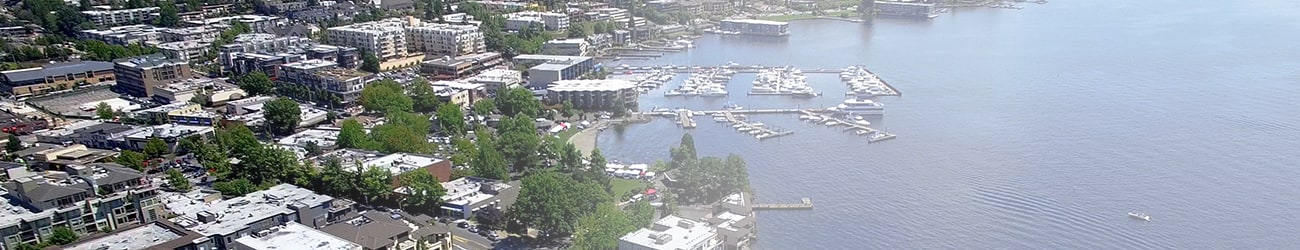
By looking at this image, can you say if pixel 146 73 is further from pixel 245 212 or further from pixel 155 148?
pixel 245 212

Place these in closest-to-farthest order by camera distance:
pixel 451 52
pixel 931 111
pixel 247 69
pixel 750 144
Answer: pixel 750 144
pixel 931 111
pixel 247 69
pixel 451 52

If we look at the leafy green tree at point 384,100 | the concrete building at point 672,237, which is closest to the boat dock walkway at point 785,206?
the concrete building at point 672,237

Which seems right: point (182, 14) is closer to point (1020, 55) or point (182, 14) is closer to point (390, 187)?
point (390, 187)

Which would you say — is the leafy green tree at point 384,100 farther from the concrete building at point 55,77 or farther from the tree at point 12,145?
Result: the concrete building at point 55,77

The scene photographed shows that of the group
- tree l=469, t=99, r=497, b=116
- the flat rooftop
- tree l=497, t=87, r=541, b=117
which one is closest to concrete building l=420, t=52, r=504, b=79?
tree l=469, t=99, r=497, b=116

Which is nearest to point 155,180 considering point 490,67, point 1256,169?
point 490,67

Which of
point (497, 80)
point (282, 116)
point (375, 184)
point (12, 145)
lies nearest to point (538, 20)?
point (497, 80)
